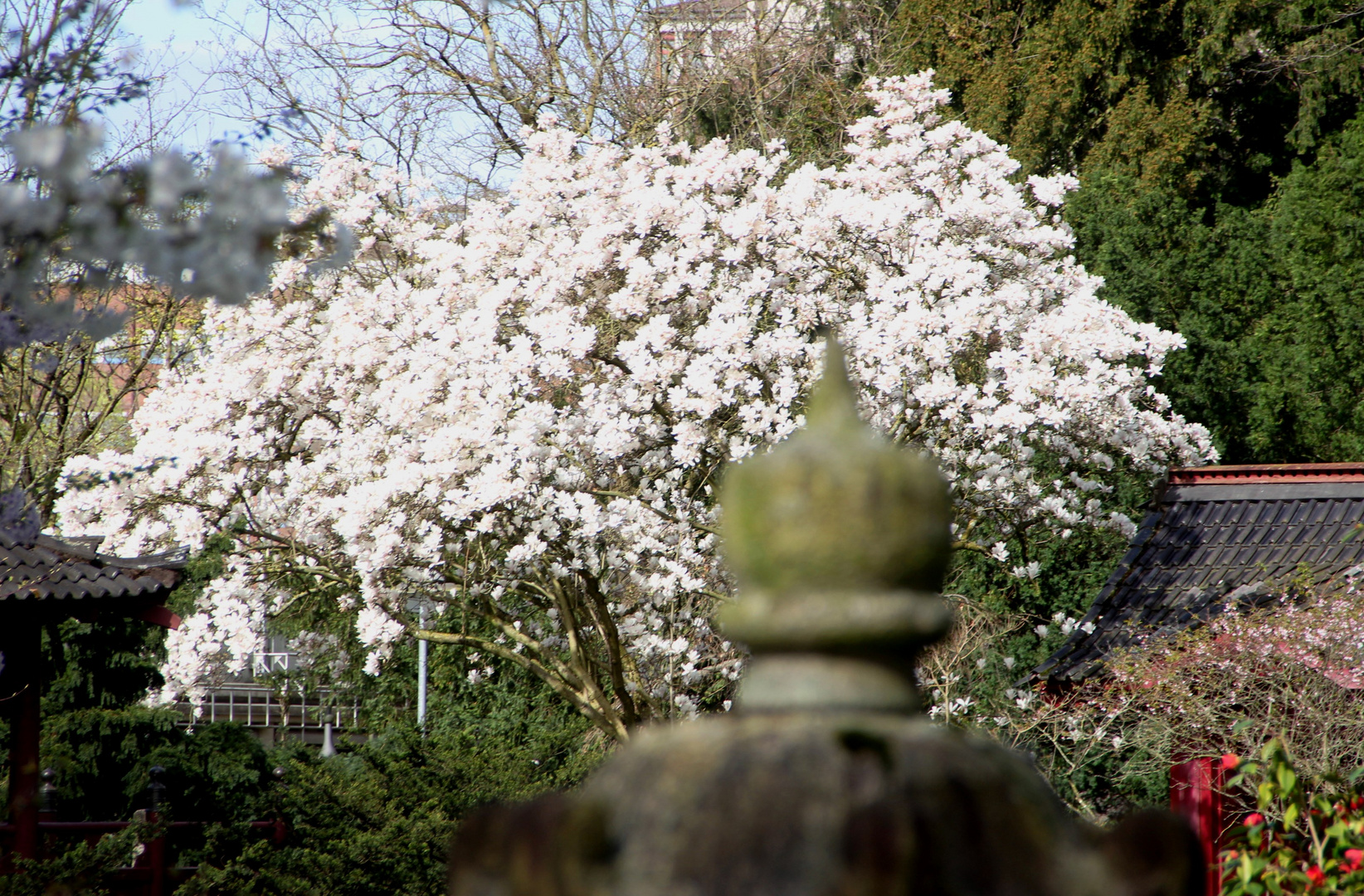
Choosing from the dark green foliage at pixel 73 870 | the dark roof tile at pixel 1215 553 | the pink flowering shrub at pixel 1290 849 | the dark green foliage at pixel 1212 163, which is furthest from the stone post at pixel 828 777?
the dark green foliage at pixel 1212 163

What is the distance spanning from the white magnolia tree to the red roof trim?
0.19 metres

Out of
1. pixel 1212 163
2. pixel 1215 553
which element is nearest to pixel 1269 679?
pixel 1215 553

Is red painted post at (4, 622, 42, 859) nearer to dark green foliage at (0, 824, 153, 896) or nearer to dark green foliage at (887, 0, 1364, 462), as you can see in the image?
dark green foliage at (0, 824, 153, 896)

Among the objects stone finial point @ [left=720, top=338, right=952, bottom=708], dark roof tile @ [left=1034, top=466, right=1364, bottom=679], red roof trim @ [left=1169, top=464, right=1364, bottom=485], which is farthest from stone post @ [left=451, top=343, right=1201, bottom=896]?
red roof trim @ [left=1169, top=464, right=1364, bottom=485]

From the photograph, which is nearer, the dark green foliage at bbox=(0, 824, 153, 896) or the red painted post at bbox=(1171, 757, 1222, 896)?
the dark green foliage at bbox=(0, 824, 153, 896)

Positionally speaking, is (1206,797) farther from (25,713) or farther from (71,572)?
(25,713)

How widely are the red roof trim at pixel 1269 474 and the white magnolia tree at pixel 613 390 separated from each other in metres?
0.19

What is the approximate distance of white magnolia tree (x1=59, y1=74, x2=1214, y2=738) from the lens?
763cm

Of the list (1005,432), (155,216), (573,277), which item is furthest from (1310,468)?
(155,216)

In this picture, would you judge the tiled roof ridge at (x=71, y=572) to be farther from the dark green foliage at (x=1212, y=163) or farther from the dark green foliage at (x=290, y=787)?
the dark green foliage at (x=1212, y=163)

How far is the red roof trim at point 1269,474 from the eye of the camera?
809cm

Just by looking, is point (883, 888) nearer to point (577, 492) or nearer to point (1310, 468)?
point (577, 492)

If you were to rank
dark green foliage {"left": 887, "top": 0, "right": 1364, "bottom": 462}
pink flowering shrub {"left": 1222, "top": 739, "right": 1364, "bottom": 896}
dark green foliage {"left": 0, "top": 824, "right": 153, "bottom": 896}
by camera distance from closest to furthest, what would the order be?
1. pink flowering shrub {"left": 1222, "top": 739, "right": 1364, "bottom": 896}
2. dark green foliage {"left": 0, "top": 824, "right": 153, "bottom": 896}
3. dark green foliage {"left": 887, "top": 0, "right": 1364, "bottom": 462}

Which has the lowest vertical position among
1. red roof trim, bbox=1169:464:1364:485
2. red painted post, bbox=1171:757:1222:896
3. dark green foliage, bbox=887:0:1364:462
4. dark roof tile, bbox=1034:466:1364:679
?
red painted post, bbox=1171:757:1222:896
